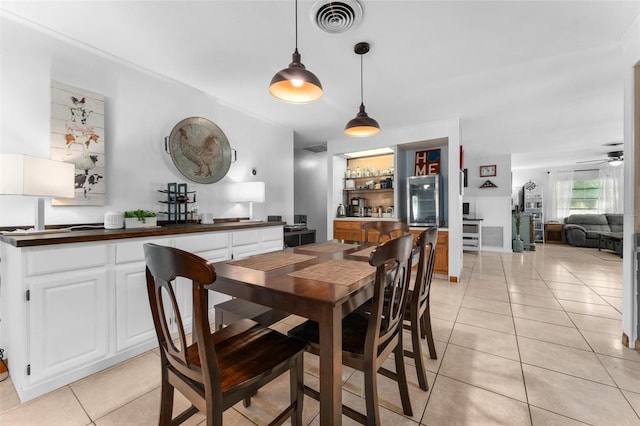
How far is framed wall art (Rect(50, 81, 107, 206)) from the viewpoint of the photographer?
7.20 ft

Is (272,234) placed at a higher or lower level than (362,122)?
lower

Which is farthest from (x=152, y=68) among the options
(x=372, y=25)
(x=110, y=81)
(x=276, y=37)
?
(x=372, y=25)

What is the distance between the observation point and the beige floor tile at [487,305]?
3.02m

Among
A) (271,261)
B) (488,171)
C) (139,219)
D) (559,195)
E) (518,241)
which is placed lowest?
(518,241)

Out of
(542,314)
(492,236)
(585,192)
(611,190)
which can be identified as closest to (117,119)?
(542,314)

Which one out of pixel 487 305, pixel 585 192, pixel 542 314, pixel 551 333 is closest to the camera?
pixel 551 333

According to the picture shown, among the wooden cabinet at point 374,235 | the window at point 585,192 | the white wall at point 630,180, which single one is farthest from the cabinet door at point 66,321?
the window at point 585,192

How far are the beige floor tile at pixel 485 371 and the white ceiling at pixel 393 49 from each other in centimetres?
263

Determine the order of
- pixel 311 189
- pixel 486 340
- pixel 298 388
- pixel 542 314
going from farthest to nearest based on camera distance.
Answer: pixel 311 189, pixel 542 314, pixel 486 340, pixel 298 388

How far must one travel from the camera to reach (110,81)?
253 cm

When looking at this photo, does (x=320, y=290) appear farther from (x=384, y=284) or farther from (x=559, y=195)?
(x=559, y=195)

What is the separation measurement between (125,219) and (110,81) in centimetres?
132

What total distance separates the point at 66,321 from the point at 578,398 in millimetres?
3283

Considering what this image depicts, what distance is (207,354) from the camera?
0.95 metres
